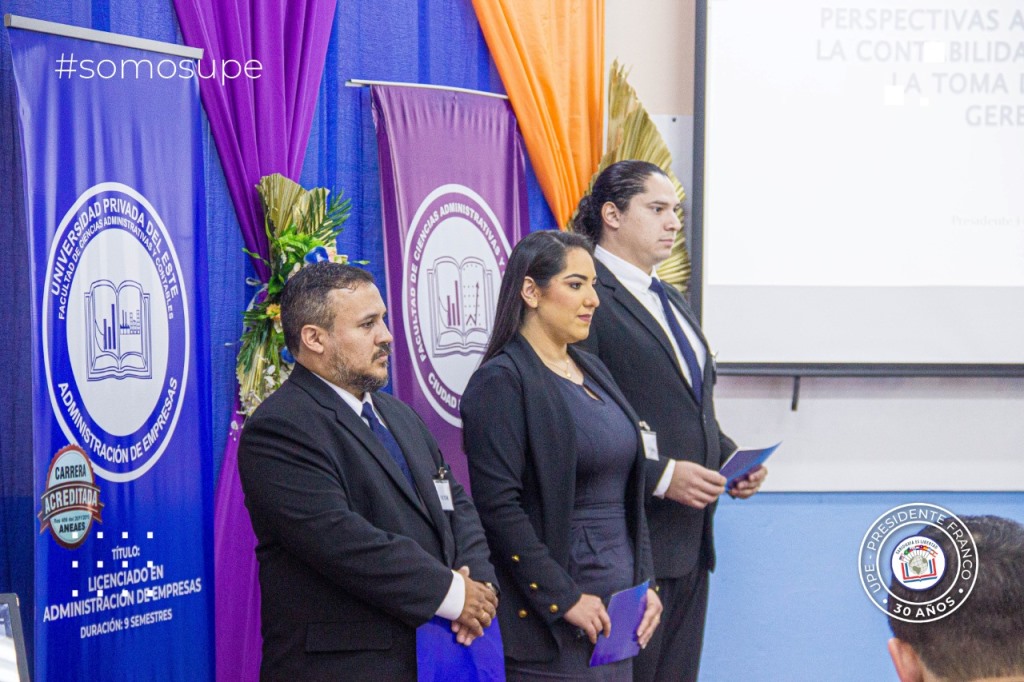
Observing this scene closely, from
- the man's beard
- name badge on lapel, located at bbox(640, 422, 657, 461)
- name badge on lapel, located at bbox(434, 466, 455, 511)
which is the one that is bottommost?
name badge on lapel, located at bbox(434, 466, 455, 511)

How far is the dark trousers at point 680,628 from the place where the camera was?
2738 mm

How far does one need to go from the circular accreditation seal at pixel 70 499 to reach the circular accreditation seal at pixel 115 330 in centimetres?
4

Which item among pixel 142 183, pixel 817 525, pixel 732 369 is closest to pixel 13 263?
pixel 142 183

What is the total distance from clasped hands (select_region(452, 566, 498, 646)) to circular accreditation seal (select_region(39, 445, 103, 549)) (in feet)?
2.98

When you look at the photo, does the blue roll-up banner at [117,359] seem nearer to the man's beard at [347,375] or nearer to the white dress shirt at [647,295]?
Answer: the man's beard at [347,375]

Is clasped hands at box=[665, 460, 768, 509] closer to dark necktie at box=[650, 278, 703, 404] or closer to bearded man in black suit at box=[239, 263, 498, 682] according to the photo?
dark necktie at box=[650, 278, 703, 404]

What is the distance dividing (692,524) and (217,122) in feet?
5.55

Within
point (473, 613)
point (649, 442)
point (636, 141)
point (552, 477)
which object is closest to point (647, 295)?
point (649, 442)

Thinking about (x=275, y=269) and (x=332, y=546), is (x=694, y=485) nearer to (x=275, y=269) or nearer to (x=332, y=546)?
(x=332, y=546)

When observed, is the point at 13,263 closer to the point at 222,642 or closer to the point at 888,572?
the point at 222,642

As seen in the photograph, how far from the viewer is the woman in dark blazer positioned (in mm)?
2316

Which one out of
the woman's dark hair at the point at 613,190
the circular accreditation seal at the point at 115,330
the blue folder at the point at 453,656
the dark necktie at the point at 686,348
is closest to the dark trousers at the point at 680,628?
the dark necktie at the point at 686,348

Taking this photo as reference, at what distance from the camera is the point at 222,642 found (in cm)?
305

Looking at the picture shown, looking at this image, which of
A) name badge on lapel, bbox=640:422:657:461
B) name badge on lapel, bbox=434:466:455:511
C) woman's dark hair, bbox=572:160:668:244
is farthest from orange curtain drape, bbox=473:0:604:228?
name badge on lapel, bbox=434:466:455:511
